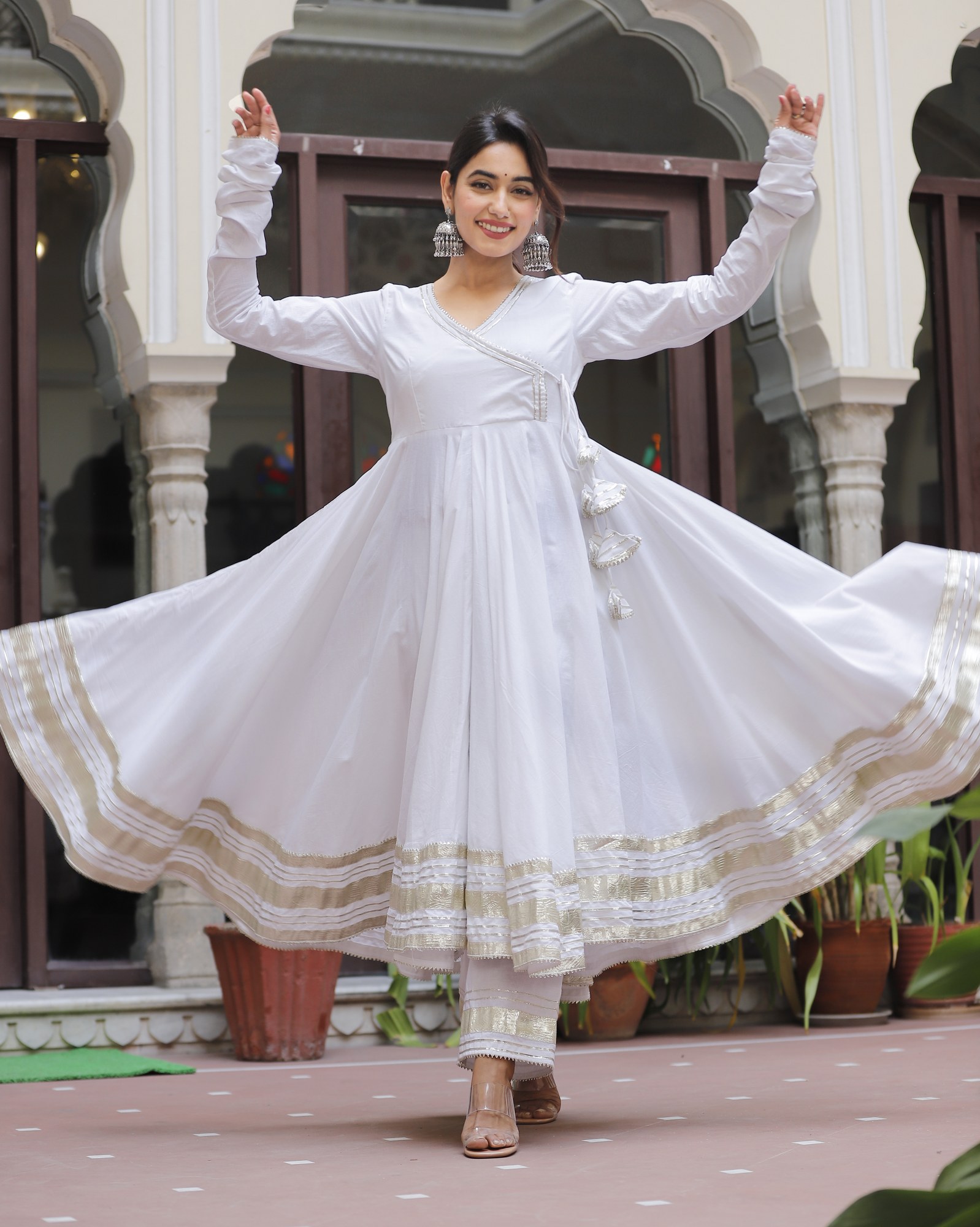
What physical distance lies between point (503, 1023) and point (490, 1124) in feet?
0.48

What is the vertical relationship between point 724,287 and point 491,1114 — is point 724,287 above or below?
above

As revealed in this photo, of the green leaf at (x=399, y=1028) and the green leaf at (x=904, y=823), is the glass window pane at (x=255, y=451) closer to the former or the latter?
the green leaf at (x=399, y=1028)

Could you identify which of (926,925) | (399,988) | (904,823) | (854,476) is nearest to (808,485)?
(854,476)

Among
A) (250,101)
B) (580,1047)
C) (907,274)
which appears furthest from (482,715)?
(907,274)

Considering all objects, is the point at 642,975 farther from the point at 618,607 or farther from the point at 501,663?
the point at 501,663

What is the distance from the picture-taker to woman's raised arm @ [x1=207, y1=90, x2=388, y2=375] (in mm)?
2748

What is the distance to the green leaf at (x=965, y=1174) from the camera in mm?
894

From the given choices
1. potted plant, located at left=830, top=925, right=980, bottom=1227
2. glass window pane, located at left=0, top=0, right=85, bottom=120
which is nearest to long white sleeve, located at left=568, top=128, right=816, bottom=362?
potted plant, located at left=830, top=925, right=980, bottom=1227

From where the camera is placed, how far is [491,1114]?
249cm

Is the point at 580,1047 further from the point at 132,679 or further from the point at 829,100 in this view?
the point at 829,100

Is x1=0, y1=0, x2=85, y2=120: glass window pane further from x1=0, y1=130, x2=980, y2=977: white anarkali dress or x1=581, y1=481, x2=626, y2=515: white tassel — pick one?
x1=581, y1=481, x2=626, y2=515: white tassel

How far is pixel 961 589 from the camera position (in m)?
2.82

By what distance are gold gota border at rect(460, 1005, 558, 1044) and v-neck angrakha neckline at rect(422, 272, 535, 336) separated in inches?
41.9

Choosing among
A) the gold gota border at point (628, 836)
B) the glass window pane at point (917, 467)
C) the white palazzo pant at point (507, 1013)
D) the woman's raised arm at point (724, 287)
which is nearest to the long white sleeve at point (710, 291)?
the woman's raised arm at point (724, 287)
